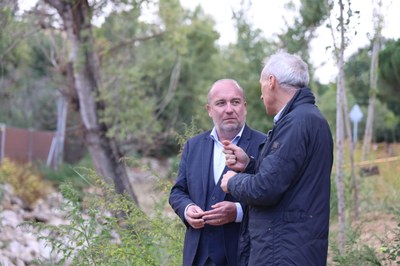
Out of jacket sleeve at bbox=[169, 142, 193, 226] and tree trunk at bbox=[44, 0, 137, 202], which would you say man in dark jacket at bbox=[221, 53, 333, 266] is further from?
tree trunk at bbox=[44, 0, 137, 202]

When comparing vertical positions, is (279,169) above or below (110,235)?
above

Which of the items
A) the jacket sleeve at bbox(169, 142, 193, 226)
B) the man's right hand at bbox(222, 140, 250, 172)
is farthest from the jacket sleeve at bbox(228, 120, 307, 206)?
the jacket sleeve at bbox(169, 142, 193, 226)

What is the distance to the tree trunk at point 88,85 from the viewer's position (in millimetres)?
12258

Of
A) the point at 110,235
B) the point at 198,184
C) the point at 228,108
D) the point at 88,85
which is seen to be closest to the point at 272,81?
the point at 228,108

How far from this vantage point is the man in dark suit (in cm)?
430

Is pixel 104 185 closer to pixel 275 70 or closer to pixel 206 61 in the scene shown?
pixel 275 70

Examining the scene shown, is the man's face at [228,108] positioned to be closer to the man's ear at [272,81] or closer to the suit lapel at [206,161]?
the suit lapel at [206,161]

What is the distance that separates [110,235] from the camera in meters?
5.45

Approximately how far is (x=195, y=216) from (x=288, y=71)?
1094mm

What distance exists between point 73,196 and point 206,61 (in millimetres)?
31459

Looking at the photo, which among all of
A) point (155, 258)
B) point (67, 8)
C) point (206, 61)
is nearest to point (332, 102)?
point (206, 61)

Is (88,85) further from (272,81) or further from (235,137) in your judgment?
(272,81)

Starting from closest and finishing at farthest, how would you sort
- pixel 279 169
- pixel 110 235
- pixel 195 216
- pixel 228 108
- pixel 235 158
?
pixel 279 169
pixel 235 158
pixel 195 216
pixel 228 108
pixel 110 235

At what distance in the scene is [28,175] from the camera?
748 inches
